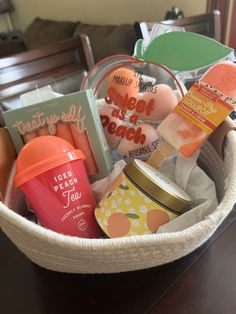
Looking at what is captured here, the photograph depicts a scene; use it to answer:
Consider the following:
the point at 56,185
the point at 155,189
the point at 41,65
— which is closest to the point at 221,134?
the point at 155,189

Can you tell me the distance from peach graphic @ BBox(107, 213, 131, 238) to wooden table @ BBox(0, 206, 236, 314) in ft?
0.26

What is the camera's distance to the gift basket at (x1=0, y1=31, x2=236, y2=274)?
1.18ft

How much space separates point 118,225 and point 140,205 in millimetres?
39

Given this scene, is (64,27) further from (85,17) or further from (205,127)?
(205,127)

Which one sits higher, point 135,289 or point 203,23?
point 203,23

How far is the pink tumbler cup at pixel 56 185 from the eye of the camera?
1.35 feet

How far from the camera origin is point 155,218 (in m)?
0.41

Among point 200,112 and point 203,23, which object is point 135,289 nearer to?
point 200,112

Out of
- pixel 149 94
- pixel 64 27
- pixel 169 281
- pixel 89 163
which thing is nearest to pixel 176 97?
pixel 149 94

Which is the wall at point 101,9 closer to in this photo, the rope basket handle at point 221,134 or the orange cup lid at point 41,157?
the rope basket handle at point 221,134

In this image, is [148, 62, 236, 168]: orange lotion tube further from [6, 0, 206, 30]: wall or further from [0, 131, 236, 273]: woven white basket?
[6, 0, 206, 30]: wall

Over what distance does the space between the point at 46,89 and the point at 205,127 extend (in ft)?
0.99

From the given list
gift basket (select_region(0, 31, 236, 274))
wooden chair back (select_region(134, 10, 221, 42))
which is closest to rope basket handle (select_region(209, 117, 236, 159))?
gift basket (select_region(0, 31, 236, 274))

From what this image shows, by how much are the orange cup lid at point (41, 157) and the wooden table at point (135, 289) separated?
0.16 metres
